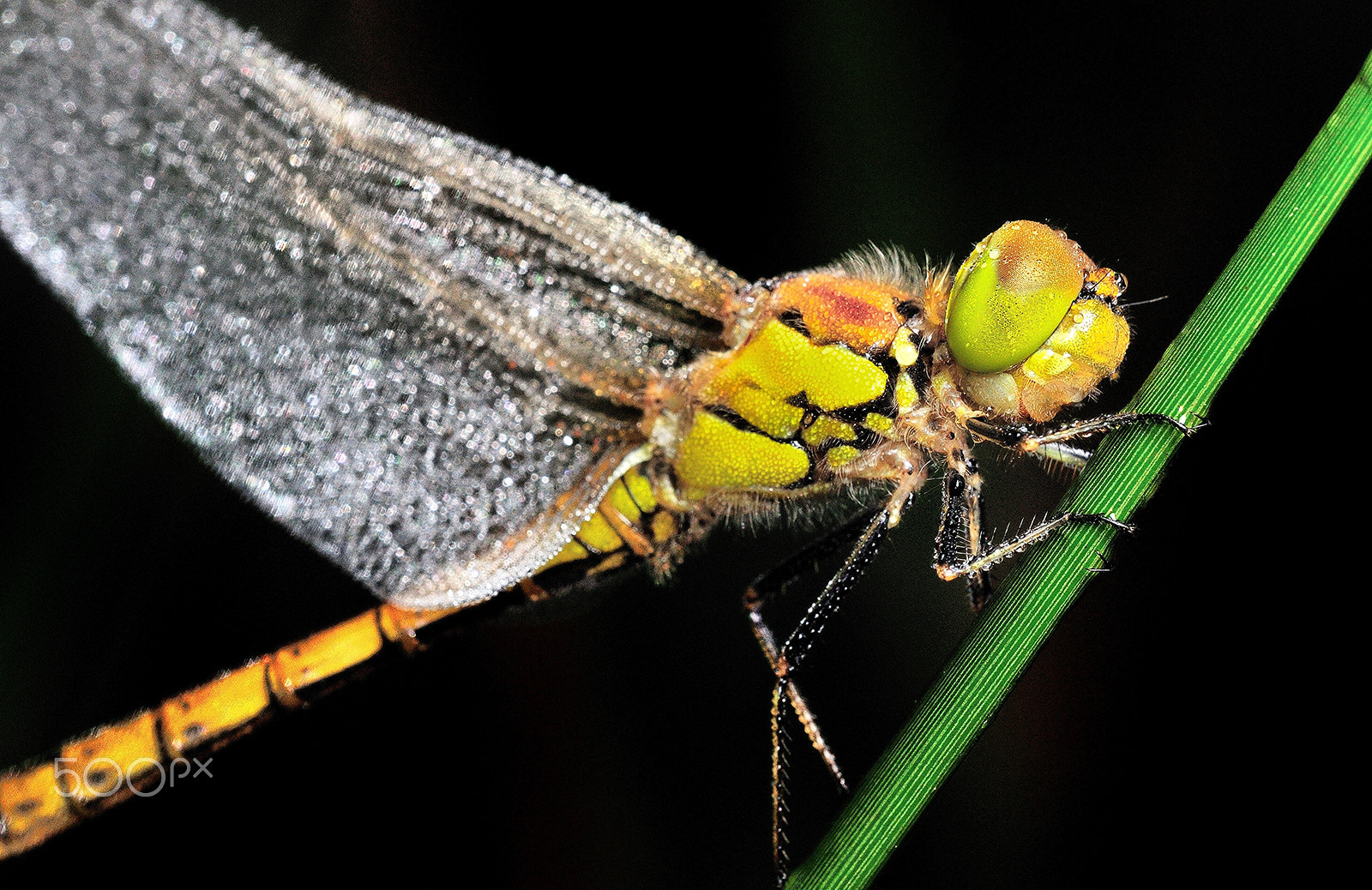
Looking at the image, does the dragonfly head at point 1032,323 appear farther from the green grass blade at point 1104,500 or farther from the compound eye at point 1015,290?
the green grass blade at point 1104,500

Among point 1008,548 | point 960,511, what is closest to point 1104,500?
point 1008,548

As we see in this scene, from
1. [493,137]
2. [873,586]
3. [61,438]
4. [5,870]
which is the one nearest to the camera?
[5,870]

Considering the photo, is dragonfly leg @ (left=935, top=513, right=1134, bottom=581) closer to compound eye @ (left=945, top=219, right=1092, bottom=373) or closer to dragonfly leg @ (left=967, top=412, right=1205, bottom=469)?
dragonfly leg @ (left=967, top=412, right=1205, bottom=469)

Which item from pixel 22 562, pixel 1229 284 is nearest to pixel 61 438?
pixel 22 562

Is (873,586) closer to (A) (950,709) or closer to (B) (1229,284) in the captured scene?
(A) (950,709)

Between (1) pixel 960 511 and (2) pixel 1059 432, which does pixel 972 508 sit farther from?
(2) pixel 1059 432
